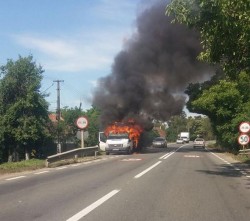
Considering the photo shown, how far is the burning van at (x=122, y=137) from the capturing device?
40.5m

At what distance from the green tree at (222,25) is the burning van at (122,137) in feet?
84.8

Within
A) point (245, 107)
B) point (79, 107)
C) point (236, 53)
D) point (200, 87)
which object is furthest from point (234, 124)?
point (236, 53)

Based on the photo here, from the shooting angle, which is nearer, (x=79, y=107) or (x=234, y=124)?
(x=234, y=124)

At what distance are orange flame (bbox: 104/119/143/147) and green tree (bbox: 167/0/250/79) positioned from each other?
27.4m

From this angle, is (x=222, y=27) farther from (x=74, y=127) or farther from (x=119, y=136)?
(x=74, y=127)

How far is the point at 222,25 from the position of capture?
12664mm

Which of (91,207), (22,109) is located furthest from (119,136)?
(91,207)

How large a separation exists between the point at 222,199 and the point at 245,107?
32182 millimetres

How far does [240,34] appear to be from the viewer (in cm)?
1314

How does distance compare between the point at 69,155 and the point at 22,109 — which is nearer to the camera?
the point at 69,155

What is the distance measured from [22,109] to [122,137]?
30.5ft

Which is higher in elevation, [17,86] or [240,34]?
[17,86]

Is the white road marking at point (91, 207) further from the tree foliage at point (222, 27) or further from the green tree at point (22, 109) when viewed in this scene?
the green tree at point (22, 109)

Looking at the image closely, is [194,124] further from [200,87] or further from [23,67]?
[23,67]
